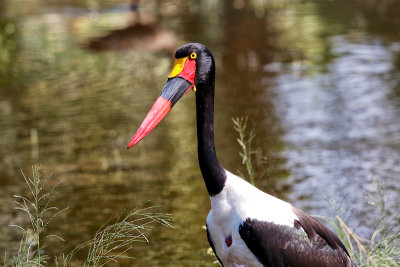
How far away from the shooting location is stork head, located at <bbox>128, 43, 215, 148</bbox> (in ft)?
11.8

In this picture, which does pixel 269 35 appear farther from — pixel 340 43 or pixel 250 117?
pixel 250 117

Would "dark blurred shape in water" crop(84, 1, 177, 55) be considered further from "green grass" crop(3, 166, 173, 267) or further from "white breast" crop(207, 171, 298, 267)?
"white breast" crop(207, 171, 298, 267)

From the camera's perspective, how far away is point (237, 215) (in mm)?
3357

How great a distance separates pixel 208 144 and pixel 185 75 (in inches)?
13.1

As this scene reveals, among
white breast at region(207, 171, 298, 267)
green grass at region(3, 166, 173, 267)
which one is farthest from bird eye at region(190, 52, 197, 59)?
green grass at region(3, 166, 173, 267)

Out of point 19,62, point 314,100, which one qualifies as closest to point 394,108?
point 314,100

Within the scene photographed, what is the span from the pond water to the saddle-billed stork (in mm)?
843

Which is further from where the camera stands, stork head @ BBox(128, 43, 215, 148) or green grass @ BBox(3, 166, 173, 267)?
stork head @ BBox(128, 43, 215, 148)

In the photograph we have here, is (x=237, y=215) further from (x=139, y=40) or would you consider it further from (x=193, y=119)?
(x=139, y=40)

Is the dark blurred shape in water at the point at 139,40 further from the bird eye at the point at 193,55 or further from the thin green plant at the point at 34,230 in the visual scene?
the bird eye at the point at 193,55

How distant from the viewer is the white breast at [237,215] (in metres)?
3.34

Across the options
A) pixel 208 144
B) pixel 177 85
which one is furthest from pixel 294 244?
pixel 177 85

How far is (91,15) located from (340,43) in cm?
592

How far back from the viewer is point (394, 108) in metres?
7.77
